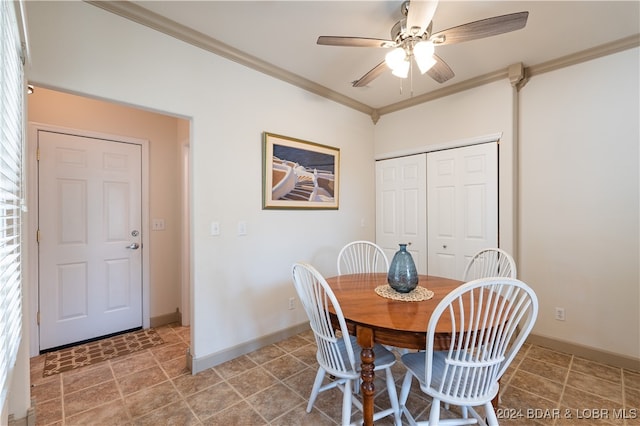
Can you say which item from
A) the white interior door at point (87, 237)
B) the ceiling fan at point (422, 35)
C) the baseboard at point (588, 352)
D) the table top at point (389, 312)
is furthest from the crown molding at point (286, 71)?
the baseboard at point (588, 352)

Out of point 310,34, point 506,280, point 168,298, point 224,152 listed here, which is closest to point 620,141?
point 506,280

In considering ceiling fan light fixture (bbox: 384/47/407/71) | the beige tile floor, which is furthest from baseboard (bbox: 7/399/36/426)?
ceiling fan light fixture (bbox: 384/47/407/71)

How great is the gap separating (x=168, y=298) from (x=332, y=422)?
2319 millimetres

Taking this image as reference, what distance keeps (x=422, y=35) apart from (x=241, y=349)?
2.68 meters

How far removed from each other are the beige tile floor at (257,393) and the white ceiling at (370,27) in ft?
7.73

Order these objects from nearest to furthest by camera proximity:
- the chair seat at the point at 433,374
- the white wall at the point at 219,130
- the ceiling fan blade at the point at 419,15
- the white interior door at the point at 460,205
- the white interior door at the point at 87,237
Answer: the chair seat at the point at 433,374, the ceiling fan blade at the point at 419,15, the white wall at the point at 219,130, the white interior door at the point at 87,237, the white interior door at the point at 460,205

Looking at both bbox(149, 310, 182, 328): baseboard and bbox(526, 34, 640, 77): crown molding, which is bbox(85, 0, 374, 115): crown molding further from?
bbox(149, 310, 182, 328): baseboard

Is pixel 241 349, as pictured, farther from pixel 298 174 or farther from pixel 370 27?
pixel 370 27

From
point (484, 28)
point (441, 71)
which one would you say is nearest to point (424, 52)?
point (484, 28)

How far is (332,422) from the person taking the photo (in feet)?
5.42

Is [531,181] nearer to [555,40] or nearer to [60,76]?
[555,40]

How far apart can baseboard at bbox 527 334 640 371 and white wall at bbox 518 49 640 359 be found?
0.12ft

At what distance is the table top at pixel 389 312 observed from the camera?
1298 mm

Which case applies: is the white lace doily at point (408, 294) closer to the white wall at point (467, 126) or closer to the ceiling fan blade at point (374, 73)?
the white wall at point (467, 126)
